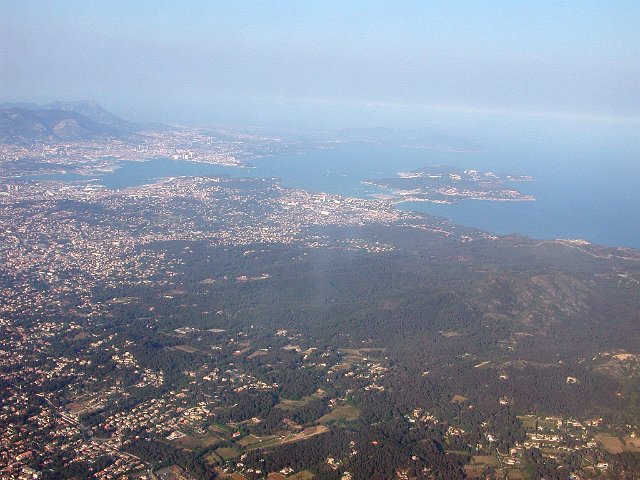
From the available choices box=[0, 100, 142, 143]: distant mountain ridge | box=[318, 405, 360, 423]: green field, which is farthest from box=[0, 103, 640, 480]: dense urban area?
box=[0, 100, 142, 143]: distant mountain ridge

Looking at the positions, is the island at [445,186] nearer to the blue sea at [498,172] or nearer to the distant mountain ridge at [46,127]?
the blue sea at [498,172]

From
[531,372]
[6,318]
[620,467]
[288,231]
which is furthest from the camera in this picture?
[288,231]

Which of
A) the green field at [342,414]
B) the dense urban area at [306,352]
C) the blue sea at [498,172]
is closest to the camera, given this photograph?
the dense urban area at [306,352]

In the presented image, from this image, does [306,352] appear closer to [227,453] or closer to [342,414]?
[342,414]

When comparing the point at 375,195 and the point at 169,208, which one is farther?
the point at 375,195

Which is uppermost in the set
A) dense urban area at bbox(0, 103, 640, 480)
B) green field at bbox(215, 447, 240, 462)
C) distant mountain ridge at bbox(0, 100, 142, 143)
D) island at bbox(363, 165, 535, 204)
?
distant mountain ridge at bbox(0, 100, 142, 143)

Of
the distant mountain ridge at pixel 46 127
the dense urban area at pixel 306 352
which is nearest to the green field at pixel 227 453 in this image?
the dense urban area at pixel 306 352

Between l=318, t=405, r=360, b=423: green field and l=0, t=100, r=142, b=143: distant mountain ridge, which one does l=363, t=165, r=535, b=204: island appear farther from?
l=318, t=405, r=360, b=423: green field

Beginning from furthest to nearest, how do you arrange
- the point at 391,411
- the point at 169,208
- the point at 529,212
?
the point at 529,212
the point at 169,208
the point at 391,411

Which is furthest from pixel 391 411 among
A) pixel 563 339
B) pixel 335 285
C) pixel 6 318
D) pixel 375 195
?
pixel 375 195

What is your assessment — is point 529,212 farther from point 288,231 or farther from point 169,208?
point 169,208
